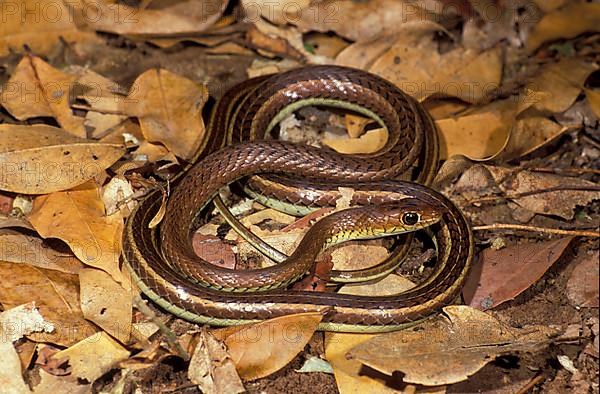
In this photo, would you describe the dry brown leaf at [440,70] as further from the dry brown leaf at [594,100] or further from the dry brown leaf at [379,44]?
the dry brown leaf at [594,100]

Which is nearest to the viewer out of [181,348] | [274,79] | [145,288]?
[181,348]

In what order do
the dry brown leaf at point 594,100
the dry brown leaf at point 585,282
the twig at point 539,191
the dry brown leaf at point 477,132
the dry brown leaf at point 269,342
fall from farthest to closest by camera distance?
the dry brown leaf at point 594,100 → the dry brown leaf at point 477,132 → the twig at point 539,191 → the dry brown leaf at point 585,282 → the dry brown leaf at point 269,342

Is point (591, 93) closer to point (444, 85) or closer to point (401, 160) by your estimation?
point (444, 85)

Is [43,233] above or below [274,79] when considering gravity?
below

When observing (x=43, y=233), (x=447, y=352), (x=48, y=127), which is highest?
(x=48, y=127)

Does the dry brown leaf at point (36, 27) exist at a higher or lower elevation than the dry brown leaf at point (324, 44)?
higher

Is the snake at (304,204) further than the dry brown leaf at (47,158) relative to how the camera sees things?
No

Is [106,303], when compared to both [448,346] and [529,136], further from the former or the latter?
[529,136]

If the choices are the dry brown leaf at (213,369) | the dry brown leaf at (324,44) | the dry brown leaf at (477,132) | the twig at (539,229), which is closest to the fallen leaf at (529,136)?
the dry brown leaf at (477,132)

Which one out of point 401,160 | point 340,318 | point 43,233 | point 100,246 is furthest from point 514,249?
point 43,233
